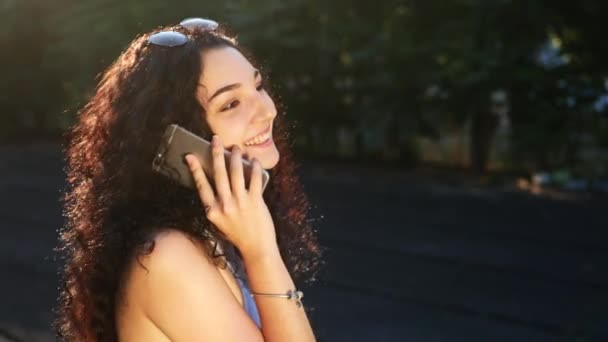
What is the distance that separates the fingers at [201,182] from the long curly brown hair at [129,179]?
0.28 ft

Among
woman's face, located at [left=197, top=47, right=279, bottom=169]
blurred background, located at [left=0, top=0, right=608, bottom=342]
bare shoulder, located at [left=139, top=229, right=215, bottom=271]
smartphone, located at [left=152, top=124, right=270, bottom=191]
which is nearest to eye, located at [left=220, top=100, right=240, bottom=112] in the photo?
woman's face, located at [left=197, top=47, right=279, bottom=169]

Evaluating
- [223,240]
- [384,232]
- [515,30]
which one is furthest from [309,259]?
[515,30]

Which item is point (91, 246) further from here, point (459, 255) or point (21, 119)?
point (21, 119)

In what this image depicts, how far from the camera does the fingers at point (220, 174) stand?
1563 mm

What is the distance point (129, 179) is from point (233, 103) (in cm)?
26

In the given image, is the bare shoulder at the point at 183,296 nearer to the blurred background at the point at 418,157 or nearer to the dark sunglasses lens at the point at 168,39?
the dark sunglasses lens at the point at 168,39

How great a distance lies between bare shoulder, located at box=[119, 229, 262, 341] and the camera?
150cm

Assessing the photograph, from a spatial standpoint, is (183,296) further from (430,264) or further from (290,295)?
(430,264)

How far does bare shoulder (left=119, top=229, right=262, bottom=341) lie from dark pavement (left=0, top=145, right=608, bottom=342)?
2993 mm

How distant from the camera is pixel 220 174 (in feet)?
5.13

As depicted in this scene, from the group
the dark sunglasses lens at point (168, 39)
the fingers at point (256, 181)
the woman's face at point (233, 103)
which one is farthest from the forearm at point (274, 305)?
the dark sunglasses lens at point (168, 39)

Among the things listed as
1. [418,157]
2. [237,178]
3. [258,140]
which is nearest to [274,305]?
[237,178]

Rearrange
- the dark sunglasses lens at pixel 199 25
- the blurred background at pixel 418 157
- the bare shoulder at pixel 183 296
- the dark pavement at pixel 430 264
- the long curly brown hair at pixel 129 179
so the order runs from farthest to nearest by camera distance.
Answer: the blurred background at pixel 418 157, the dark pavement at pixel 430 264, the dark sunglasses lens at pixel 199 25, the long curly brown hair at pixel 129 179, the bare shoulder at pixel 183 296

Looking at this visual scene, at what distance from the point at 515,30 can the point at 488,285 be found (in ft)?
15.8
